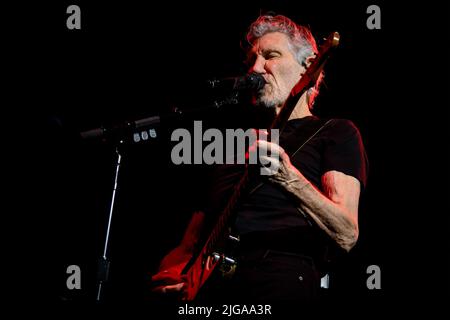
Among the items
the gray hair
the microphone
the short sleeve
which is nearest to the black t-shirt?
the short sleeve

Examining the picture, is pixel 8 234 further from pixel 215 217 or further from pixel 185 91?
pixel 185 91

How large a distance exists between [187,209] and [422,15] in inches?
83.4

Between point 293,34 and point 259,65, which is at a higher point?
point 293,34

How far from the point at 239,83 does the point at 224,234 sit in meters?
0.66

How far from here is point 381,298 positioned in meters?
2.88

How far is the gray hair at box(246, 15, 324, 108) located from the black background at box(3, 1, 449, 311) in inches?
19.4

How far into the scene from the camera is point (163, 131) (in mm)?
2975

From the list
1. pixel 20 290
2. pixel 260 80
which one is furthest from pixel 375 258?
pixel 20 290

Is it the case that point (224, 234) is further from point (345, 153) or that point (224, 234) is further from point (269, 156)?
point (345, 153)

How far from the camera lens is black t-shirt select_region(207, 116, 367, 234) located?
2.04 m

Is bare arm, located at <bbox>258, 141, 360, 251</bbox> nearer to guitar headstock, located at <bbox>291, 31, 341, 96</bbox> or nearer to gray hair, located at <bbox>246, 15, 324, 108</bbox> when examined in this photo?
guitar headstock, located at <bbox>291, 31, 341, 96</bbox>

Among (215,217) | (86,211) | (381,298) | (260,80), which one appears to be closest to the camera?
(260,80)

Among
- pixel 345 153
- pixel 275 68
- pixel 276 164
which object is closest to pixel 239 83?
pixel 276 164

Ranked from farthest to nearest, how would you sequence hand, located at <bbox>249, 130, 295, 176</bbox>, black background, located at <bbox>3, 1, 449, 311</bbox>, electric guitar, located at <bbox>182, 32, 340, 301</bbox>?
1. black background, located at <bbox>3, 1, 449, 311</bbox>
2. electric guitar, located at <bbox>182, 32, 340, 301</bbox>
3. hand, located at <bbox>249, 130, 295, 176</bbox>
